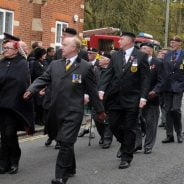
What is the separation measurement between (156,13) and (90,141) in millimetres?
35272

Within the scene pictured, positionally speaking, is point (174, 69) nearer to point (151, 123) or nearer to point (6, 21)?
point (151, 123)

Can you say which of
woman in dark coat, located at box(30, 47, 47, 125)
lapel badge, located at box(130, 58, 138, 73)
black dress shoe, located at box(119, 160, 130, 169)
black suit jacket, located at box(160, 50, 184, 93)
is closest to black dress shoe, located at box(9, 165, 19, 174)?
black dress shoe, located at box(119, 160, 130, 169)

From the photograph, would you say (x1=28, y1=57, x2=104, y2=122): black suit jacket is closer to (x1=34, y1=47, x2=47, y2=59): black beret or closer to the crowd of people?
the crowd of people

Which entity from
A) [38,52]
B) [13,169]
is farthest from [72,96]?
[38,52]

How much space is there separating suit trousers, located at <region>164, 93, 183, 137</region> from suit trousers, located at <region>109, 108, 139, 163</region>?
242 cm

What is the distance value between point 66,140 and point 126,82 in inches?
73.2

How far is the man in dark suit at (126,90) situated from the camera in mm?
8391

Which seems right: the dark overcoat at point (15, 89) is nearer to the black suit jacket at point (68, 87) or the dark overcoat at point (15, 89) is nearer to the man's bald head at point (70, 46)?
the black suit jacket at point (68, 87)

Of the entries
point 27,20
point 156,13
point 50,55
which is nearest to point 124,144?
point 50,55

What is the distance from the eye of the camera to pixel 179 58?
433 inches

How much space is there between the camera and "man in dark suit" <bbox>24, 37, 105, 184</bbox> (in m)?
6.97

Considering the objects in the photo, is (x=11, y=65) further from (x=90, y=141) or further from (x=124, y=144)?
(x=90, y=141)

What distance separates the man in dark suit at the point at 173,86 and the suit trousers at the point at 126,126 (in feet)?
7.79

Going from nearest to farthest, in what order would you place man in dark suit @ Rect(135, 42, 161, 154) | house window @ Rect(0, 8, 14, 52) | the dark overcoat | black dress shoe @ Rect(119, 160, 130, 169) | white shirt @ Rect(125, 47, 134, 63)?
the dark overcoat, black dress shoe @ Rect(119, 160, 130, 169), white shirt @ Rect(125, 47, 134, 63), man in dark suit @ Rect(135, 42, 161, 154), house window @ Rect(0, 8, 14, 52)
